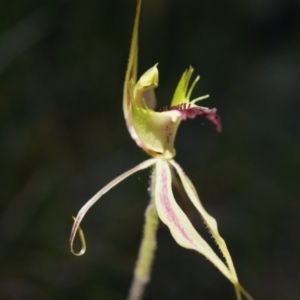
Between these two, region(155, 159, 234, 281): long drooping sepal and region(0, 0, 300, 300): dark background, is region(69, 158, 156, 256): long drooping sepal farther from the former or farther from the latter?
region(0, 0, 300, 300): dark background

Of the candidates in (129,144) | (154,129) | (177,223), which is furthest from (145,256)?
(129,144)

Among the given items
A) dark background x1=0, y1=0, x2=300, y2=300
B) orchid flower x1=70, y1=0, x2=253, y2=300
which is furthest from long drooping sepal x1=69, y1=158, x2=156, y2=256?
dark background x1=0, y1=0, x2=300, y2=300

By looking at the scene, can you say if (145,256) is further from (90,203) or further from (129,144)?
(129,144)

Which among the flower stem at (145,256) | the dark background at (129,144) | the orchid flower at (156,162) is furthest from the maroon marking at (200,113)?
the dark background at (129,144)

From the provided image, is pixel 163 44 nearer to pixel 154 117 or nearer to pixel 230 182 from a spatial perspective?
pixel 230 182

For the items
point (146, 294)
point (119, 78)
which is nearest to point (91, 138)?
point (119, 78)

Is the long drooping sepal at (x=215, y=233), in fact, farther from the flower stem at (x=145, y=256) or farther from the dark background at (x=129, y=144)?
the dark background at (x=129, y=144)
